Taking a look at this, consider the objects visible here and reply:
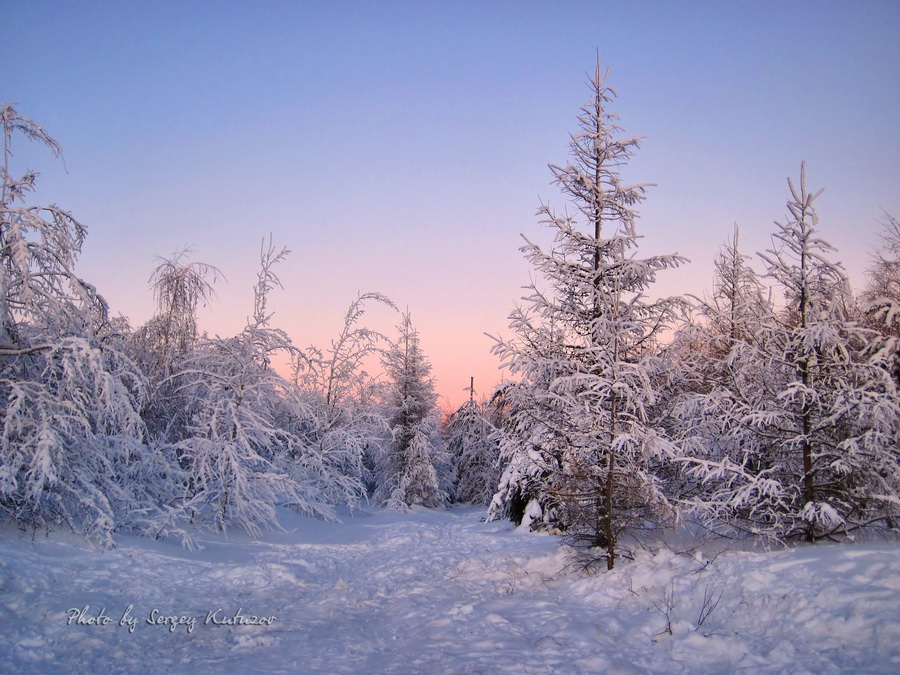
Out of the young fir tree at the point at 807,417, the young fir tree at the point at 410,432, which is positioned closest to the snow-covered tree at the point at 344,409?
the young fir tree at the point at 410,432

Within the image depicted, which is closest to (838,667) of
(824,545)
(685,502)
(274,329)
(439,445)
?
(685,502)

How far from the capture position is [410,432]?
26.7 metres

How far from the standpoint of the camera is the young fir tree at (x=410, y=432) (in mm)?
25891

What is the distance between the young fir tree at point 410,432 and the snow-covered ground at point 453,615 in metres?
16.4

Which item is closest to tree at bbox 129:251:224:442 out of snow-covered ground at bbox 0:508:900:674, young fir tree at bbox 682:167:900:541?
snow-covered ground at bbox 0:508:900:674

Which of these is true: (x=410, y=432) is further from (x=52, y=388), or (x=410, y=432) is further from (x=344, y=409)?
(x=52, y=388)

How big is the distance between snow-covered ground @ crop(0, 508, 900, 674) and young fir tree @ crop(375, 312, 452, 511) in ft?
53.9

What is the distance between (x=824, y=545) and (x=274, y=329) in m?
12.5

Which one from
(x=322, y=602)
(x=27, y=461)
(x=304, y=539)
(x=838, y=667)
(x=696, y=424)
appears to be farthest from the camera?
(x=304, y=539)

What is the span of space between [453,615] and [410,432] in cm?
1981

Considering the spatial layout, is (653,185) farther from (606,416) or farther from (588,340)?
(606,416)

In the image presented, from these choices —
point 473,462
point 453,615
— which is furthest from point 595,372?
point 473,462

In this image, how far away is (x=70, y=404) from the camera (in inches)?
341

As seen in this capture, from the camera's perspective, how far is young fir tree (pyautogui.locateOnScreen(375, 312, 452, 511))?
2589 cm
